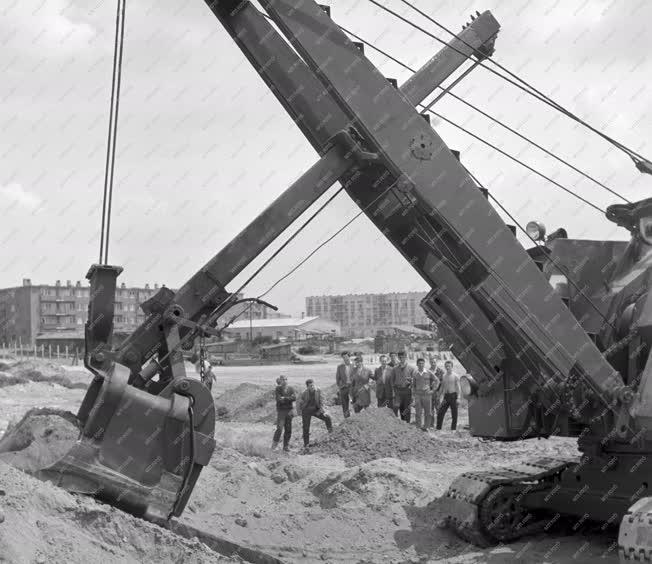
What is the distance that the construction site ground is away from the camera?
511cm

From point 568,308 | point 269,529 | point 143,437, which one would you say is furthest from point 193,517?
point 568,308

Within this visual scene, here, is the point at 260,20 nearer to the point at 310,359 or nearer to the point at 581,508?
the point at 581,508

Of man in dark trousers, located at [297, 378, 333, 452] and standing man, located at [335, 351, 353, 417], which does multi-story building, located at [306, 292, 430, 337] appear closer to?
standing man, located at [335, 351, 353, 417]

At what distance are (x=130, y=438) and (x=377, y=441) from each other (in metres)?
8.60

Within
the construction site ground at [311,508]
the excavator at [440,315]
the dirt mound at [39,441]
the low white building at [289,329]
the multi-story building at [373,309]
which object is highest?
the multi-story building at [373,309]

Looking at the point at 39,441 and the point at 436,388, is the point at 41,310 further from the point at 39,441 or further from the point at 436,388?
the point at 39,441

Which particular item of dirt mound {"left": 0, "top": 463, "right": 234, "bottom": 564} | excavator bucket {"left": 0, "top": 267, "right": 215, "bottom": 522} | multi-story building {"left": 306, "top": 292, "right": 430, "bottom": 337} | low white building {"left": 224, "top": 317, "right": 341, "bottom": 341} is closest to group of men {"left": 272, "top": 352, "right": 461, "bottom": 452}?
excavator bucket {"left": 0, "top": 267, "right": 215, "bottom": 522}

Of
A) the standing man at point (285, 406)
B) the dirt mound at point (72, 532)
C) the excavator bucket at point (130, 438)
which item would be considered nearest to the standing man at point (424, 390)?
the standing man at point (285, 406)

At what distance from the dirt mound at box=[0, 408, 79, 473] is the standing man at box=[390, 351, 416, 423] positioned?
807 centimetres

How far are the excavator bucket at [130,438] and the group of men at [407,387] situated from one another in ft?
33.5

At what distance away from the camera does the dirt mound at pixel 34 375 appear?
3029 centimetres

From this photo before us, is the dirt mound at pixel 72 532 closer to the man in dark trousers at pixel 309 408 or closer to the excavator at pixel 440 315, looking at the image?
the excavator at pixel 440 315

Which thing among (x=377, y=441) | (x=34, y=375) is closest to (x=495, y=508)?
(x=377, y=441)

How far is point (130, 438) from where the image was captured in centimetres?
562
